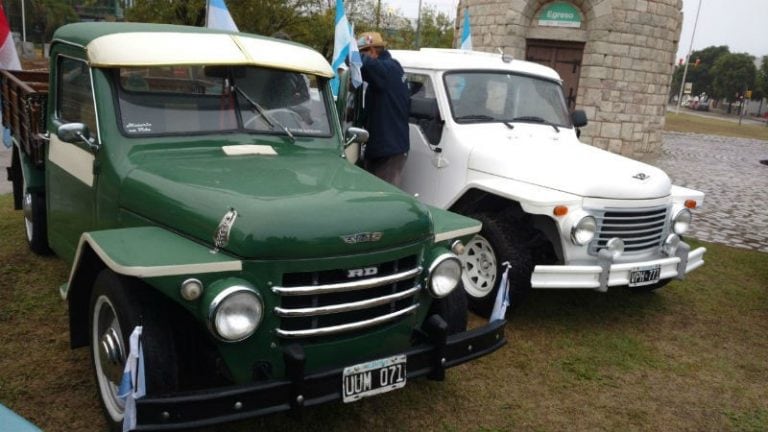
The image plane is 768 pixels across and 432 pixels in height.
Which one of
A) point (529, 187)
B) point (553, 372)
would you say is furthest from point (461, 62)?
point (553, 372)

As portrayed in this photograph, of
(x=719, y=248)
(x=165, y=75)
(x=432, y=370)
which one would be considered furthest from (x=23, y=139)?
(x=719, y=248)

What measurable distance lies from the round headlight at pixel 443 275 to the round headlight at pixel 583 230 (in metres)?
1.73

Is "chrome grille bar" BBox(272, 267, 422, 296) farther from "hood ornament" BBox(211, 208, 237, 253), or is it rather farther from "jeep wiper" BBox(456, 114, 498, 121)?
"jeep wiper" BBox(456, 114, 498, 121)

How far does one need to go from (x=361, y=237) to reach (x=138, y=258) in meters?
0.96

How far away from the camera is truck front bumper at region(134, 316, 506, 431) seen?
8.19 ft

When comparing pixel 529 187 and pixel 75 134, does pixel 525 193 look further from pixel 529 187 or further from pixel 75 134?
pixel 75 134

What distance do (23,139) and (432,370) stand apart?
4297 mm

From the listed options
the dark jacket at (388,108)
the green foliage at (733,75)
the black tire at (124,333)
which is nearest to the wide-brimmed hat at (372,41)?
the dark jacket at (388,108)

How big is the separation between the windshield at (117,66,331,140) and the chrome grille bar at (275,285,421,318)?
4.58 ft

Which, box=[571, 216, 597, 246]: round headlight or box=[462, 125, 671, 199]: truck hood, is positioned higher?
box=[462, 125, 671, 199]: truck hood

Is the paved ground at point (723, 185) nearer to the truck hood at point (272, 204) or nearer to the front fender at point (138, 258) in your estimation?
the front fender at point (138, 258)

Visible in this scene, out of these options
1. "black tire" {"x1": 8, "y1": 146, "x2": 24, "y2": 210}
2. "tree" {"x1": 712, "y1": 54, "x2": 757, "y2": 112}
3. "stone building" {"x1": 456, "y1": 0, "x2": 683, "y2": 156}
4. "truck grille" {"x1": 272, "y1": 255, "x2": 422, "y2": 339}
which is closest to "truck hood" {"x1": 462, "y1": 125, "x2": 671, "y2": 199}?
"truck grille" {"x1": 272, "y1": 255, "x2": 422, "y2": 339}

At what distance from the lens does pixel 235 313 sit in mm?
2658

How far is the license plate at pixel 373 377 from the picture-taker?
2863mm
